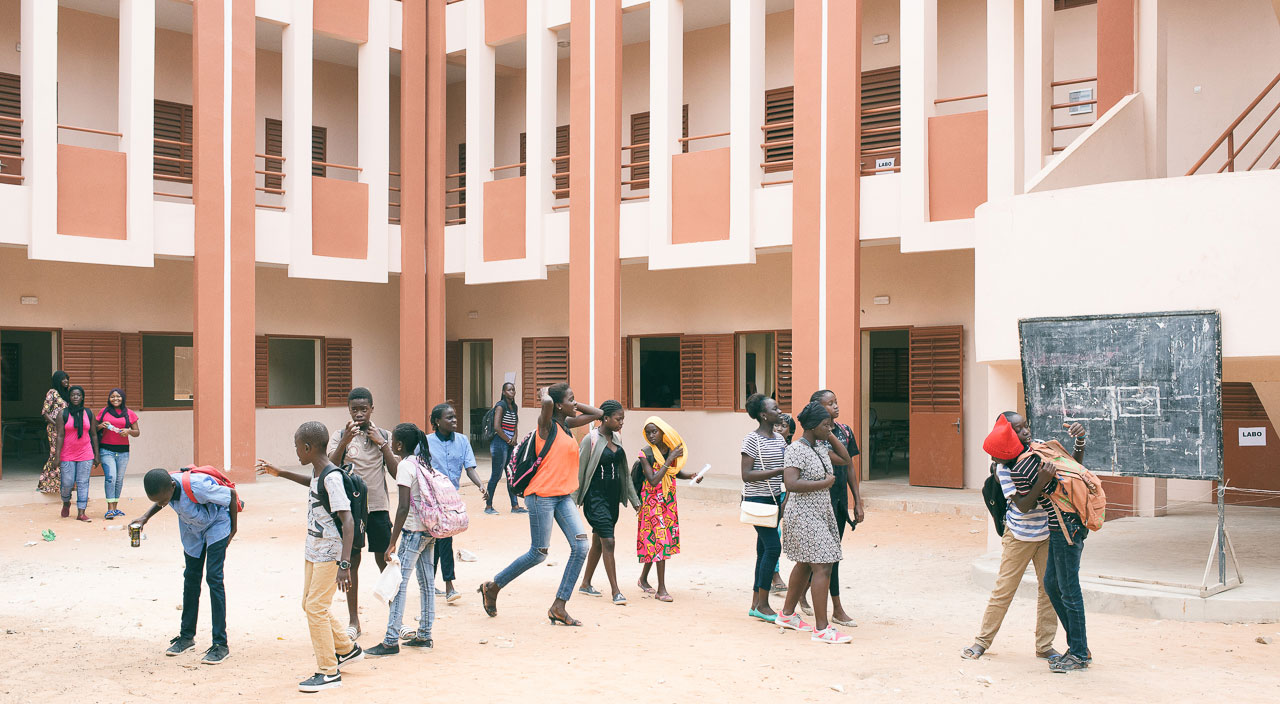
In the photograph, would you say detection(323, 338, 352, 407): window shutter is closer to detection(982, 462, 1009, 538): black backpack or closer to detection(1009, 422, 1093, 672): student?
detection(982, 462, 1009, 538): black backpack

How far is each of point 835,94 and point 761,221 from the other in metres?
1.97

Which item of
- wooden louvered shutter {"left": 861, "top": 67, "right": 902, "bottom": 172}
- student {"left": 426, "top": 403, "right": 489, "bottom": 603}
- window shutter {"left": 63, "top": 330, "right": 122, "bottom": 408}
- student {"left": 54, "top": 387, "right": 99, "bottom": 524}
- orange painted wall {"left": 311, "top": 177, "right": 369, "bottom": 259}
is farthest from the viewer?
orange painted wall {"left": 311, "top": 177, "right": 369, "bottom": 259}

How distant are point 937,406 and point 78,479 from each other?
1124 cm

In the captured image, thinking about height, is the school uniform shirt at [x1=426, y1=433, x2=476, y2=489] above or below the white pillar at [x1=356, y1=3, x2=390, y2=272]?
below

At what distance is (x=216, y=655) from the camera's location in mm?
6504

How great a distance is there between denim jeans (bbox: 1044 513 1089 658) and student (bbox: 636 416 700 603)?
2981 millimetres

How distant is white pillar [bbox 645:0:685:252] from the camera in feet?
50.5

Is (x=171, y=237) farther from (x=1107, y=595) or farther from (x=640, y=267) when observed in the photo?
(x=1107, y=595)

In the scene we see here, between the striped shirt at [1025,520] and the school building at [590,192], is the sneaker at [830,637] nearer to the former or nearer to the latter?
the striped shirt at [1025,520]

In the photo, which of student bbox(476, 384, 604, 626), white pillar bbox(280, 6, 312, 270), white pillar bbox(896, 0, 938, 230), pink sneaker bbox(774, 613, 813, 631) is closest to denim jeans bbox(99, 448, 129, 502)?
white pillar bbox(280, 6, 312, 270)

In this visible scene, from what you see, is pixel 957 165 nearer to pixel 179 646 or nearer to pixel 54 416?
pixel 179 646

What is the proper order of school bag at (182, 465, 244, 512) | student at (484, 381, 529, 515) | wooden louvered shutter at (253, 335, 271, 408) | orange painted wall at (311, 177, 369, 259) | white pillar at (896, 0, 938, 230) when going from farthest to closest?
wooden louvered shutter at (253, 335, 271, 408)
orange painted wall at (311, 177, 369, 259)
student at (484, 381, 529, 515)
white pillar at (896, 0, 938, 230)
school bag at (182, 465, 244, 512)

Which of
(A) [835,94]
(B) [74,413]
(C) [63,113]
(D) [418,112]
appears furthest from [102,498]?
(A) [835,94]

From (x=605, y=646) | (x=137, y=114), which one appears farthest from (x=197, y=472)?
(x=137, y=114)
